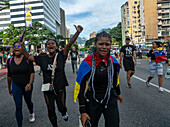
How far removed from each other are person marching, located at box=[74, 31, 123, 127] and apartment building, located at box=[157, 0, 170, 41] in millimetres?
69060

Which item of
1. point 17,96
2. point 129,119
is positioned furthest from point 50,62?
point 129,119

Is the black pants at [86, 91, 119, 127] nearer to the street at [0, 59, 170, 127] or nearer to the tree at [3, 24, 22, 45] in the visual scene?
the street at [0, 59, 170, 127]

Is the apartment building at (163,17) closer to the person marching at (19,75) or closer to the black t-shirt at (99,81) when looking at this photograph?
the person marching at (19,75)

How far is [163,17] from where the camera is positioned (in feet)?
209

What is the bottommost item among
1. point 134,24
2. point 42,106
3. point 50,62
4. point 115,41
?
point 42,106

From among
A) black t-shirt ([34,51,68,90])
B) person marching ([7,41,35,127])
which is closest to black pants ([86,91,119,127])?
black t-shirt ([34,51,68,90])

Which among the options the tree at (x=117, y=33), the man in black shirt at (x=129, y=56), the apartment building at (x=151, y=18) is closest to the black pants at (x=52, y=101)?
the man in black shirt at (x=129, y=56)

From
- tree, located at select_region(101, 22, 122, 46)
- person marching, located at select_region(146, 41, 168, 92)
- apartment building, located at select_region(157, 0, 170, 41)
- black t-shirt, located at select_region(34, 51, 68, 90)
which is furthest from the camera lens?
tree, located at select_region(101, 22, 122, 46)

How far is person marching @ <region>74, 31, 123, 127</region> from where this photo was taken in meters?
2.08

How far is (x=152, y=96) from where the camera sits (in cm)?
523

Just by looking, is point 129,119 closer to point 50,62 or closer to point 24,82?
point 50,62

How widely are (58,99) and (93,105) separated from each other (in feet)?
3.49

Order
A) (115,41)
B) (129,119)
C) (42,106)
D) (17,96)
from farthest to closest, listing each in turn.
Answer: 1. (115,41)
2. (42,106)
3. (129,119)
4. (17,96)

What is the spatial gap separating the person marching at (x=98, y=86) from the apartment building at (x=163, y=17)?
227 feet
